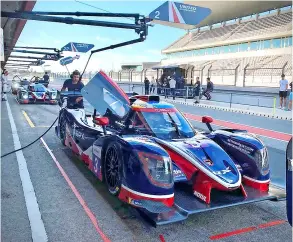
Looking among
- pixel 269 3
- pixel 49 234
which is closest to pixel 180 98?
pixel 49 234

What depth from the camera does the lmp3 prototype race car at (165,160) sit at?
318 cm

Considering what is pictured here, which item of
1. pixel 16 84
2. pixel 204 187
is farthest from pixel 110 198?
pixel 16 84

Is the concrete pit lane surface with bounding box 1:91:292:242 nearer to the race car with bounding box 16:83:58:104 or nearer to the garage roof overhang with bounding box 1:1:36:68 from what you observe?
the garage roof overhang with bounding box 1:1:36:68

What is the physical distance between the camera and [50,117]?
38.2ft

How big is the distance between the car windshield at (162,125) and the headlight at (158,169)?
36.5 inches

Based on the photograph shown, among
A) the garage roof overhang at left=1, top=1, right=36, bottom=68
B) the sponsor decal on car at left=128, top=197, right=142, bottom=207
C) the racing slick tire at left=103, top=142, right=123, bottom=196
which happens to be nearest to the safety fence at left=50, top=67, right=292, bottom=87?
the garage roof overhang at left=1, top=1, right=36, bottom=68

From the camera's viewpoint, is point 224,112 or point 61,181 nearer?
point 61,181

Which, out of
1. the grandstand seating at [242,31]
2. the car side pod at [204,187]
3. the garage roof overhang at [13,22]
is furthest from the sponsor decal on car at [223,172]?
the grandstand seating at [242,31]

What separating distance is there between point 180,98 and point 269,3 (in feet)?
82.4

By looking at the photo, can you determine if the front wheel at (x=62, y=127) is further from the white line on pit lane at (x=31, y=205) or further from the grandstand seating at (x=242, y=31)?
the grandstand seating at (x=242, y=31)

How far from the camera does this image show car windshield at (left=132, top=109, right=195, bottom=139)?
422 cm

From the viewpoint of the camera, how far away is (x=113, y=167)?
12.6 ft

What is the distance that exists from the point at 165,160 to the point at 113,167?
35.4 inches

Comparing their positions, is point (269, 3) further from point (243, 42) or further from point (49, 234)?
point (49, 234)
